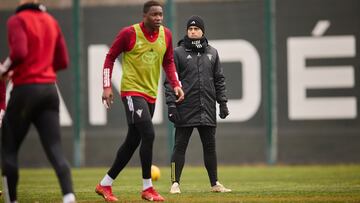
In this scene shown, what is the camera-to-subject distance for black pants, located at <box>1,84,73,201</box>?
8.26 metres

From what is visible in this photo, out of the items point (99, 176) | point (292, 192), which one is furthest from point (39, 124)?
point (99, 176)

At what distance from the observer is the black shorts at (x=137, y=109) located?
10094mm

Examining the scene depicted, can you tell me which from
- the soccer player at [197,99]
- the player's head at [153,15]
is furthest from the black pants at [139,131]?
the soccer player at [197,99]

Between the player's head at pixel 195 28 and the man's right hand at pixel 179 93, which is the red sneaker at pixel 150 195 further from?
the player's head at pixel 195 28

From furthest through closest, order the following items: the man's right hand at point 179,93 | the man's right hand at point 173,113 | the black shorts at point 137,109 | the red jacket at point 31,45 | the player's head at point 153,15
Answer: the man's right hand at point 173,113 → the man's right hand at point 179,93 → the player's head at point 153,15 → the black shorts at point 137,109 → the red jacket at point 31,45

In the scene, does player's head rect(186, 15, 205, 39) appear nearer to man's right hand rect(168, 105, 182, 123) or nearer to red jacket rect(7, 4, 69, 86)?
man's right hand rect(168, 105, 182, 123)

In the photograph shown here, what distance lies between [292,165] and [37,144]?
5.77m

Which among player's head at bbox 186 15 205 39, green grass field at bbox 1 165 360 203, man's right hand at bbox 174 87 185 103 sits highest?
player's head at bbox 186 15 205 39

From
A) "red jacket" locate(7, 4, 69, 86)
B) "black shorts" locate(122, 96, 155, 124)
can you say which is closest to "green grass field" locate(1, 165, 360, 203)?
"black shorts" locate(122, 96, 155, 124)

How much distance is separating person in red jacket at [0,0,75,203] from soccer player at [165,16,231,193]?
342 cm

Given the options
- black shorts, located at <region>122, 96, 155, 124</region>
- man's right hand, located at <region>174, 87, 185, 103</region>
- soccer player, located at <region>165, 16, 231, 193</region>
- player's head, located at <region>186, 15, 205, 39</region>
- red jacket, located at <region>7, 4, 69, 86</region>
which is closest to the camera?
red jacket, located at <region>7, 4, 69, 86</region>

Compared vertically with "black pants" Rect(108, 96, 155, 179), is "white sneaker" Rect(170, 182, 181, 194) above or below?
below

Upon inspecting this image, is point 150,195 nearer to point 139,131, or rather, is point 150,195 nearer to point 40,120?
point 139,131

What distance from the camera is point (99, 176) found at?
55.1ft
